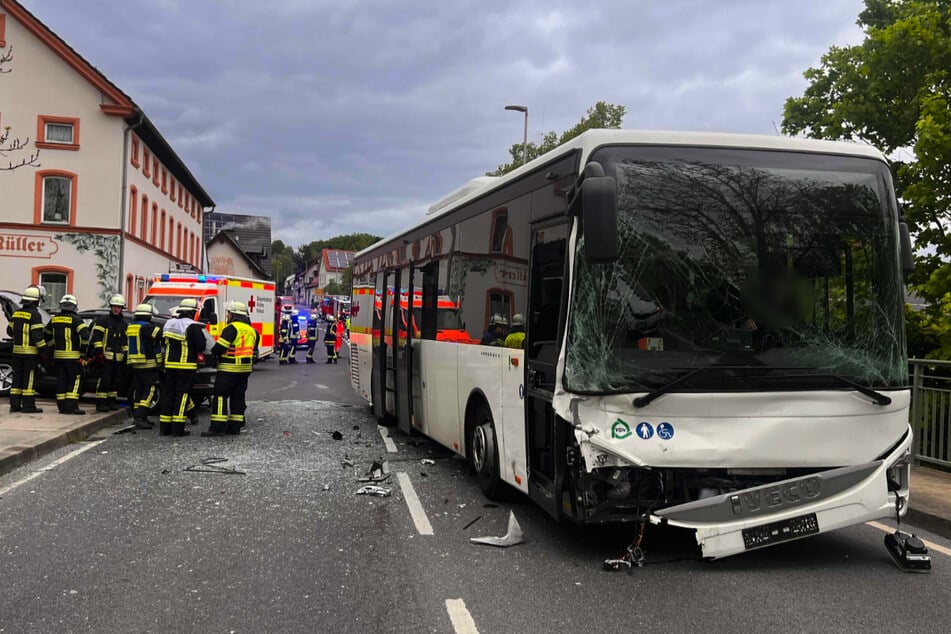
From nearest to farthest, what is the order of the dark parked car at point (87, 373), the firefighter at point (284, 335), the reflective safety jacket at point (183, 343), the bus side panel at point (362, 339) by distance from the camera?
the reflective safety jacket at point (183, 343) < the bus side panel at point (362, 339) < the dark parked car at point (87, 373) < the firefighter at point (284, 335)

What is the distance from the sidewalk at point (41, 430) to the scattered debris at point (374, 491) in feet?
12.3

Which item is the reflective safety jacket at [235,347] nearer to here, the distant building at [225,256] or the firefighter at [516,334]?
the firefighter at [516,334]

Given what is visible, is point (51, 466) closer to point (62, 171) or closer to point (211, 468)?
point (211, 468)

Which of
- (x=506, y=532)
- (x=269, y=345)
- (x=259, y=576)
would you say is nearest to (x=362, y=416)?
(x=506, y=532)

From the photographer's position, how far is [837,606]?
4547 millimetres

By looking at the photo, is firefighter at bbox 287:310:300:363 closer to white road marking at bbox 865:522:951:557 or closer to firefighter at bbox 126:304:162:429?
firefighter at bbox 126:304:162:429

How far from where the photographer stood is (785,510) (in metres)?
4.95

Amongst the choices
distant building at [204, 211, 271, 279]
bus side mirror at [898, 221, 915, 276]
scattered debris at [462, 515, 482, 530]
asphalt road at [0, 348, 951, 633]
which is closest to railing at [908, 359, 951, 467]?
asphalt road at [0, 348, 951, 633]

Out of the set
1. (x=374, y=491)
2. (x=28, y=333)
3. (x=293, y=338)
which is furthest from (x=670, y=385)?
(x=293, y=338)

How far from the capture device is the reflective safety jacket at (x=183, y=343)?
1112 centimetres

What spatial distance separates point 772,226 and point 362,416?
9.54 metres

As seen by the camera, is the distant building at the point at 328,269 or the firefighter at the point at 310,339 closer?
the firefighter at the point at 310,339

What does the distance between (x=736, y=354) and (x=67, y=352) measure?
10.3 m

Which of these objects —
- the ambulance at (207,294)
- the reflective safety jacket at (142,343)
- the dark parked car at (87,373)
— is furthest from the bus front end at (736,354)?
the ambulance at (207,294)
